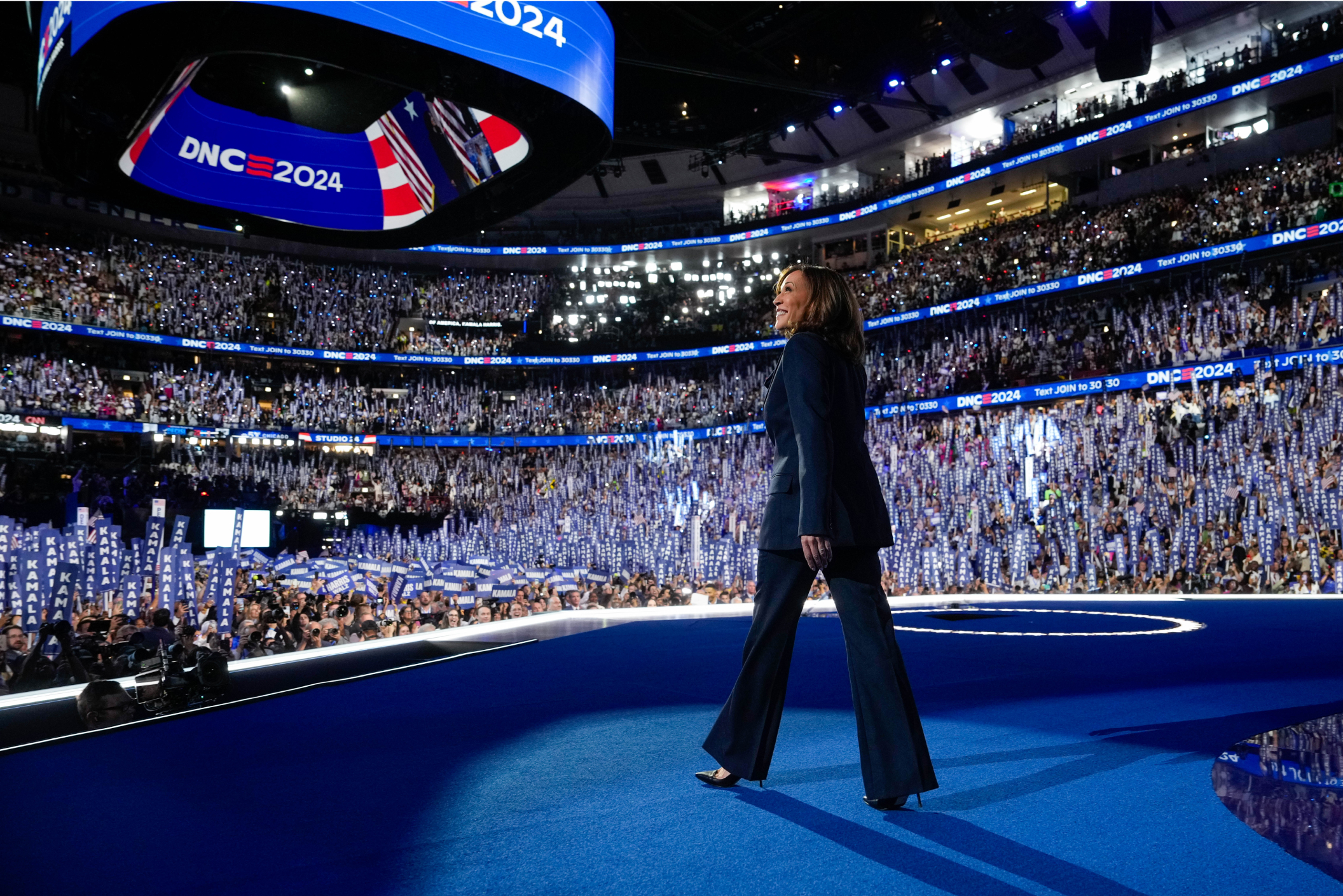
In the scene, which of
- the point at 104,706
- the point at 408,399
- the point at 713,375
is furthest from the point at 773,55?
the point at 104,706

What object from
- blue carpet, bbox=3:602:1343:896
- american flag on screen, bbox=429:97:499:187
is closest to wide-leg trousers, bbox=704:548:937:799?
blue carpet, bbox=3:602:1343:896

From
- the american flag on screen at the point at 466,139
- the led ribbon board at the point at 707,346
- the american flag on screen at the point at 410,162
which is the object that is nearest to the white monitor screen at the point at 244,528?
the led ribbon board at the point at 707,346

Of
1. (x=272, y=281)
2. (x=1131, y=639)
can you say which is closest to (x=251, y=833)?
(x=1131, y=639)

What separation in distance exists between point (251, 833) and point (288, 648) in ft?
21.1

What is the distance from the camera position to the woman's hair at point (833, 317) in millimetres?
2551

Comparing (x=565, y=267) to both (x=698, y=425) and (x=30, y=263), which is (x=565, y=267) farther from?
(x=30, y=263)

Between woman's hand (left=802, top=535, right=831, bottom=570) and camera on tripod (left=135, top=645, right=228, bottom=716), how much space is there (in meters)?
2.83

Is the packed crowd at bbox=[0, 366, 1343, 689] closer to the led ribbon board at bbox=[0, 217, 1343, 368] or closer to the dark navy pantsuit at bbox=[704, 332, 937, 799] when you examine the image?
the led ribbon board at bbox=[0, 217, 1343, 368]

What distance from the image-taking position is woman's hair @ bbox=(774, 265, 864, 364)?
2551mm

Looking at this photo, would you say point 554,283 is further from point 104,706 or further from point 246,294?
point 104,706

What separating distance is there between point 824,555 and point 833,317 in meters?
0.73

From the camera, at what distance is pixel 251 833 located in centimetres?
206

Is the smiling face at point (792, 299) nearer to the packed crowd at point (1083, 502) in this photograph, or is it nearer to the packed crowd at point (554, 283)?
the packed crowd at point (1083, 502)

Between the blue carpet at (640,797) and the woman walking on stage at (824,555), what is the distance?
0.47ft
